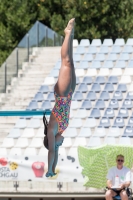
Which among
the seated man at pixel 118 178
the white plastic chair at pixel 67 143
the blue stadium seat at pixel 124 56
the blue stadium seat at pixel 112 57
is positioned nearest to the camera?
the seated man at pixel 118 178

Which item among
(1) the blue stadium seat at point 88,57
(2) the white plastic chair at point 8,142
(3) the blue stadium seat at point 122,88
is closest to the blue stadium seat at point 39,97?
(1) the blue stadium seat at point 88,57

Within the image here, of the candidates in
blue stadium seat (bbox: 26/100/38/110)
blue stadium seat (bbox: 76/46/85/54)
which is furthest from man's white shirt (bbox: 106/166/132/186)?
blue stadium seat (bbox: 76/46/85/54)

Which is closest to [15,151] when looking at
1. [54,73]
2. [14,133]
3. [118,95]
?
[14,133]

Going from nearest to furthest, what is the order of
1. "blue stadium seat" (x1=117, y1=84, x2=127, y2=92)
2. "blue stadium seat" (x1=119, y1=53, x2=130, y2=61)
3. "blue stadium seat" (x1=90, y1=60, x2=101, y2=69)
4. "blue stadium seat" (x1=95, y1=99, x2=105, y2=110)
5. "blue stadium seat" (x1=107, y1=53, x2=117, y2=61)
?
1. "blue stadium seat" (x1=95, y1=99, x2=105, y2=110)
2. "blue stadium seat" (x1=117, y1=84, x2=127, y2=92)
3. "blue stadium seat" (x1=119, y1=53, x2=130, y2=61)
4. "blue stadium seat" (x1=90, y1=60, x2=101, y2=69)
5. "blue stadium seat" (x1=107, y1=53, x2=117, y2=61)

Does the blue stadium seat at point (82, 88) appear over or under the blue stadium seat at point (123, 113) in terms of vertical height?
over

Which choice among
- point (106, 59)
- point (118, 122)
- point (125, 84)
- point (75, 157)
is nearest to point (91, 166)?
point (75, 157)

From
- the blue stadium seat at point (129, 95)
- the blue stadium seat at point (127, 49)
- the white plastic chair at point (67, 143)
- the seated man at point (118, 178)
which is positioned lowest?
the seated man at point (118, 178)

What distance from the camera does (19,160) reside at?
15.7m

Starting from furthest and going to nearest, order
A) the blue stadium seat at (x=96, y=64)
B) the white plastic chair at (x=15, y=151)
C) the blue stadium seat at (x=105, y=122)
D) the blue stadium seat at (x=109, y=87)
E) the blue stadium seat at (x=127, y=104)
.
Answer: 1. the blue stadium seat at (x=96, y=64)
2. the blue stadium seat at (x=109, y=87)
3. the blue stadium seat at (x=127, y=104)
4. the blue stadium seat at (x=105, y=122)
5. the white plastic chair at (x=15, y=151)

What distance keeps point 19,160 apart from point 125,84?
4690 millimetres

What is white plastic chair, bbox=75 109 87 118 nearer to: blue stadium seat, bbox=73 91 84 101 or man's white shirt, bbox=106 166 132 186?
blue stadium seat, bbox=73 91 84 101

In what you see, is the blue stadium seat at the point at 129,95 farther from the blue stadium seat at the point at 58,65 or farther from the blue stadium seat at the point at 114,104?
the blue stadium seat at the point at 58,65

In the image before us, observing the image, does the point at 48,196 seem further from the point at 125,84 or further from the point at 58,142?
the point at 58,142

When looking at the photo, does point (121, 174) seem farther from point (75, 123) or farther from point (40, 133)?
point (40, 133)
